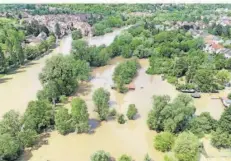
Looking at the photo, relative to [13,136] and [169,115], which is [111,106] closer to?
[169,115]

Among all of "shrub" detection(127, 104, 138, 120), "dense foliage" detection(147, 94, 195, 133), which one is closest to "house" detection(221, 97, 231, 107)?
"dense foliage" detection(147, 94, 195, 133)

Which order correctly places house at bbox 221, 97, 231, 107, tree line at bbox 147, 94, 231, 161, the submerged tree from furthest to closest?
1. house at bbox 221, 97, 231, 107
2. the submerged tree
3. tree line at bbox 147, 94, 231, 161

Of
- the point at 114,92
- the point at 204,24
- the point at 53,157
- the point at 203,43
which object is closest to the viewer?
the point at 53,157

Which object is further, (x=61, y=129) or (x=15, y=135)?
(x=61, y=129)

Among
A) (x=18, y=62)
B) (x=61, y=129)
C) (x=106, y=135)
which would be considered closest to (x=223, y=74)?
(x=106, y=135)

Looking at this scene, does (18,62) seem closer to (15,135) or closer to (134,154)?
(15,135)

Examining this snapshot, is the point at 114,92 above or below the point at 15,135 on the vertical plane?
below

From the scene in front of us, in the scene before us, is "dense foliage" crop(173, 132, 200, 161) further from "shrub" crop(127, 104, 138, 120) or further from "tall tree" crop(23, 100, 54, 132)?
"tall tree" crop(23, 100, 54, 132)
